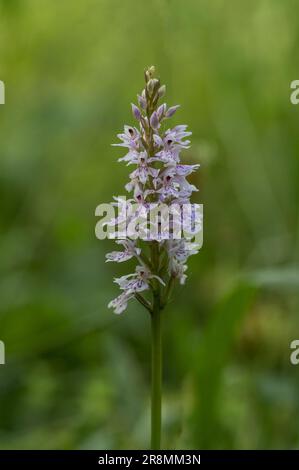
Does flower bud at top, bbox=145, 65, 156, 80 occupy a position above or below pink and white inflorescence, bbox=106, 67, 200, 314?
above

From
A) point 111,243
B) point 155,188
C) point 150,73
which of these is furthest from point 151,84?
point 111,243

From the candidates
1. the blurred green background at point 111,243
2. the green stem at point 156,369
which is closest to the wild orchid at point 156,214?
the green stem at point 156,369

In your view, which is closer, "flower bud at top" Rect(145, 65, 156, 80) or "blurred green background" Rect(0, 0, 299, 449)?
"flower bud at top" Rect(145, 65, 156, 80)

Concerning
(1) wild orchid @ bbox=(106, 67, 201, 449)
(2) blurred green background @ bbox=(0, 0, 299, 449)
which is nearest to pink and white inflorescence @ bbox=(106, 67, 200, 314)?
(1) wild orchid @ bbox=(106, 67, 201, 449)

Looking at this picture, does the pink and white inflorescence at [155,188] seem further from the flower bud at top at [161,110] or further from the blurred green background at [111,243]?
the blurred green background at [111,243]

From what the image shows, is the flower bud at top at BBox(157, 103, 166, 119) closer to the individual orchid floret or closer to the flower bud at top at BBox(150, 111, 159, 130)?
the flower bud at top at BBox(150, 111, 159, 130)

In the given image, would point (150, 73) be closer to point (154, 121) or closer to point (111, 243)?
point (154, 121)

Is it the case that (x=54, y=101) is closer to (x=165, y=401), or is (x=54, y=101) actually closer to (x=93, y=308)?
(x=93, y=308)
